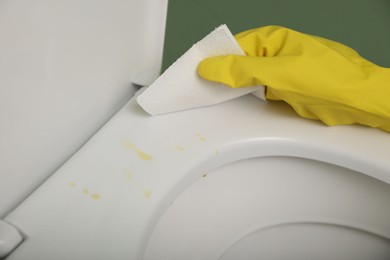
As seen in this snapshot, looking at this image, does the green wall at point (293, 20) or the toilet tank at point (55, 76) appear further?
the green wall at point (293, 20)

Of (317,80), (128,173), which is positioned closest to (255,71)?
(317,80)

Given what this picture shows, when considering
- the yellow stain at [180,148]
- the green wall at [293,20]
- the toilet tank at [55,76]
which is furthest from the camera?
the green wall at [293,20]

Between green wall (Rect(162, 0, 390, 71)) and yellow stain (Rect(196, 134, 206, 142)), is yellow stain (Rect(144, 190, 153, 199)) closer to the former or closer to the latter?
yellow stain (Rect(196, 134, 206, 142))

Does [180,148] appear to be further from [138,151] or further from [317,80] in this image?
[317,80]

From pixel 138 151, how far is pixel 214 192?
123mm

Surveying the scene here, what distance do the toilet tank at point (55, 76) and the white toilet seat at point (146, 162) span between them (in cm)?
2

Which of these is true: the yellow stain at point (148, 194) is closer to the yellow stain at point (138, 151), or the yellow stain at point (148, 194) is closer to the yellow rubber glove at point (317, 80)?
the yellow stain at point (138, 151)

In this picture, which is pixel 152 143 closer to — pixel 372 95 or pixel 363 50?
pixel 372 95

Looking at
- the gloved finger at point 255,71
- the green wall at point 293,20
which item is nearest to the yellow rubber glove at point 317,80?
the gloved finger at point 255,71

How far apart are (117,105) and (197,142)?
128 mm

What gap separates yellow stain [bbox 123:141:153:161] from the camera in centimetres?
40

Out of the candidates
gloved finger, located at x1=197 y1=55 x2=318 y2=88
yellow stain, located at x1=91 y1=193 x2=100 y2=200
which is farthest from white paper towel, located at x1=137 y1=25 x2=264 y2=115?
yellow stain, located at x1=91 y1=193 x2=100 y2=200

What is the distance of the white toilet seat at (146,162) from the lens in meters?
0.33

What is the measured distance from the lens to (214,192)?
0.48m
